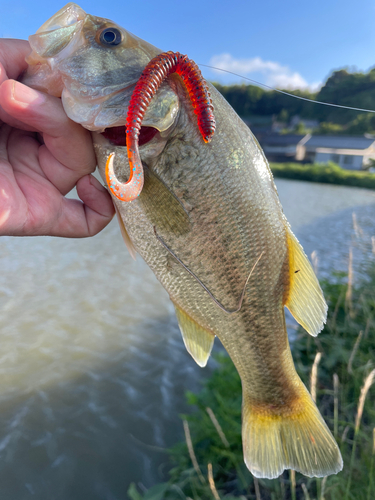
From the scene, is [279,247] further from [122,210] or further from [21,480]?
[21,480]

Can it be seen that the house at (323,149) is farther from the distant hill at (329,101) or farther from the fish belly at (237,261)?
the fish belly at (237,261)

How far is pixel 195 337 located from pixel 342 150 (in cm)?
5227

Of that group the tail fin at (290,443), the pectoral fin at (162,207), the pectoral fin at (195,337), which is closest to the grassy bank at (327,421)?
the tail fin at (290,443)

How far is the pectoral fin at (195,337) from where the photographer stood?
167cm

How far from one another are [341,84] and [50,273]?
77.9m

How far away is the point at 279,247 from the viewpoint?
1512 millimetres

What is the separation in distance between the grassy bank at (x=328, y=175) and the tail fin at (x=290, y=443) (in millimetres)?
37216

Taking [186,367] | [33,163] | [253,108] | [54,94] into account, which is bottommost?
[186,367]

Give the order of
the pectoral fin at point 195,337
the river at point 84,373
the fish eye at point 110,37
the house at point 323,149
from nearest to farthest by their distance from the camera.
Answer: the fish eye at point 110,37 → the pectoral fin at point 195,337 → the river at point 84,373 → the house at point 323,149

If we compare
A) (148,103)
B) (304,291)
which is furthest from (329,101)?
(148,103)

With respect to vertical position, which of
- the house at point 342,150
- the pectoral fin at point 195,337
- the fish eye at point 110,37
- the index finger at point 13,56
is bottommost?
the pectoral fin at point 195,337

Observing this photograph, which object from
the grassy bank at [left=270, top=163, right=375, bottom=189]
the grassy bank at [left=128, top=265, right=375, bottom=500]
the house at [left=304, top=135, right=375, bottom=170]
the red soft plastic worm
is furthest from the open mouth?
the house at [left=304, top=135, right=375, bottom=170]

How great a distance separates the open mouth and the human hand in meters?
0.13

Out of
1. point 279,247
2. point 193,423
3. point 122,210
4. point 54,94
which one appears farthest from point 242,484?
point 54,94
